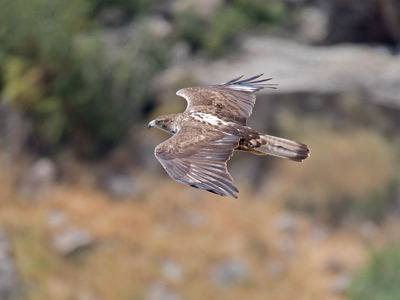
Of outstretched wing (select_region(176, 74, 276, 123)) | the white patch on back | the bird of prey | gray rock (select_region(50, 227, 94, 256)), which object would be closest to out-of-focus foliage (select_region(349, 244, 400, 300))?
gray rock (select_region(50, 227, 94, 256))

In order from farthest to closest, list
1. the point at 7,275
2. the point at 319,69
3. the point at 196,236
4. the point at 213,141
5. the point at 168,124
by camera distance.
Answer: the point at 319,69
the point at 196,236
the point at 7,275
the point at 168,124
the point at 213,141

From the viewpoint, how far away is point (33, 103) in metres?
25.3

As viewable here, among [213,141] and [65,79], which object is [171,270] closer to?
[65,79]

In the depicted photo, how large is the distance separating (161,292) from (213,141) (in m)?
13.6

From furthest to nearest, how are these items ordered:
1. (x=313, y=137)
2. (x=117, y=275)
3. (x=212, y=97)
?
(x=313, y=137) → (x=117, y=275) → (x=212, y=97)

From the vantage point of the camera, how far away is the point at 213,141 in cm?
1177

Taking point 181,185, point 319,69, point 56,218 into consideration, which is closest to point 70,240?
point 56,218

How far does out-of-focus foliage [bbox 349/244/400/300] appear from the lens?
23.3 meters

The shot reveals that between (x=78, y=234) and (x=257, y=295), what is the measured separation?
495cm

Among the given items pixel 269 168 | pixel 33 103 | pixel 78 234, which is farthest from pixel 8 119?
pixel 269 168

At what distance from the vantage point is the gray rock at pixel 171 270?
25406mm

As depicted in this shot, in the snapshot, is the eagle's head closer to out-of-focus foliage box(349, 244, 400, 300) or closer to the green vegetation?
out-of-focus foliage box(349, 244, 400, 300)

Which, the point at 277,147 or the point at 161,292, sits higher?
the point at 277,147

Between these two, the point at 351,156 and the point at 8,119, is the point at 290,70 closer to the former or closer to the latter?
Answer: the point at 351,156
